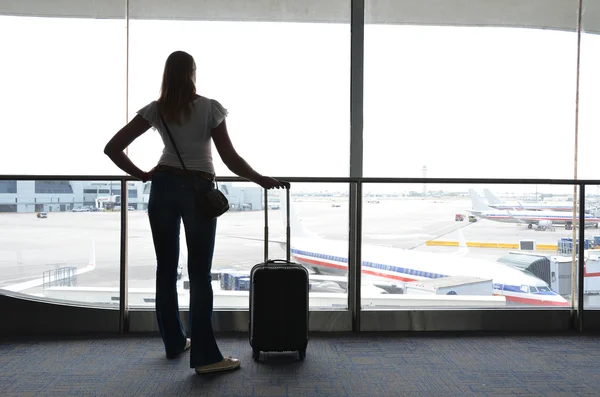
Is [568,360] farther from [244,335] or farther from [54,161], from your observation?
[54,161]

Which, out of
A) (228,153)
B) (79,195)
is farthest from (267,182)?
(79,195)

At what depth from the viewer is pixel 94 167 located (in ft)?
8.95

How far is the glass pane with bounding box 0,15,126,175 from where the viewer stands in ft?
8.94

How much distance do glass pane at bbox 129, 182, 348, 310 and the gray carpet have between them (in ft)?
0.80

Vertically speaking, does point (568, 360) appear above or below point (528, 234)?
below

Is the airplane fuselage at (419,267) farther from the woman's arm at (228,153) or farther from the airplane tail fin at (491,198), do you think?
the woman's arm at (228,153)

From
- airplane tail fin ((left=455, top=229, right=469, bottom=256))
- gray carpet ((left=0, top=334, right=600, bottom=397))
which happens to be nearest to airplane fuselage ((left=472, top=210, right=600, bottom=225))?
airplane tail fin ((left=455, top=229, right=469, bottom=256))

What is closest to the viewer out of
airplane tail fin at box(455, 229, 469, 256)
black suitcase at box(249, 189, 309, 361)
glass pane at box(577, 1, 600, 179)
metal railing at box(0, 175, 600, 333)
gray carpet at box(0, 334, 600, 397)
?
gray carpet at box(0, 334, 600, 397)

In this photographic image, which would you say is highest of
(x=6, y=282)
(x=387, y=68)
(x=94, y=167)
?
(x=387, y=68)

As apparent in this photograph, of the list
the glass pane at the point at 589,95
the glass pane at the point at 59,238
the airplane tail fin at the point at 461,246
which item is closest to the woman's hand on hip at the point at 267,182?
the glass pane at the point at 59,238

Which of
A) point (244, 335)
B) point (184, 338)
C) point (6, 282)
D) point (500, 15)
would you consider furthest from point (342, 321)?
point (500, 15)

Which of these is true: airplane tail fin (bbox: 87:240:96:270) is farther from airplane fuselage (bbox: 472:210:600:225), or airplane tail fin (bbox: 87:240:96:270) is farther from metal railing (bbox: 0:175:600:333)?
airplane fuselage (bbox: 472:210:600:225)

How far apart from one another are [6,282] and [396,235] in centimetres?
210

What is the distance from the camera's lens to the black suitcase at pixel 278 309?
202 centimetres
